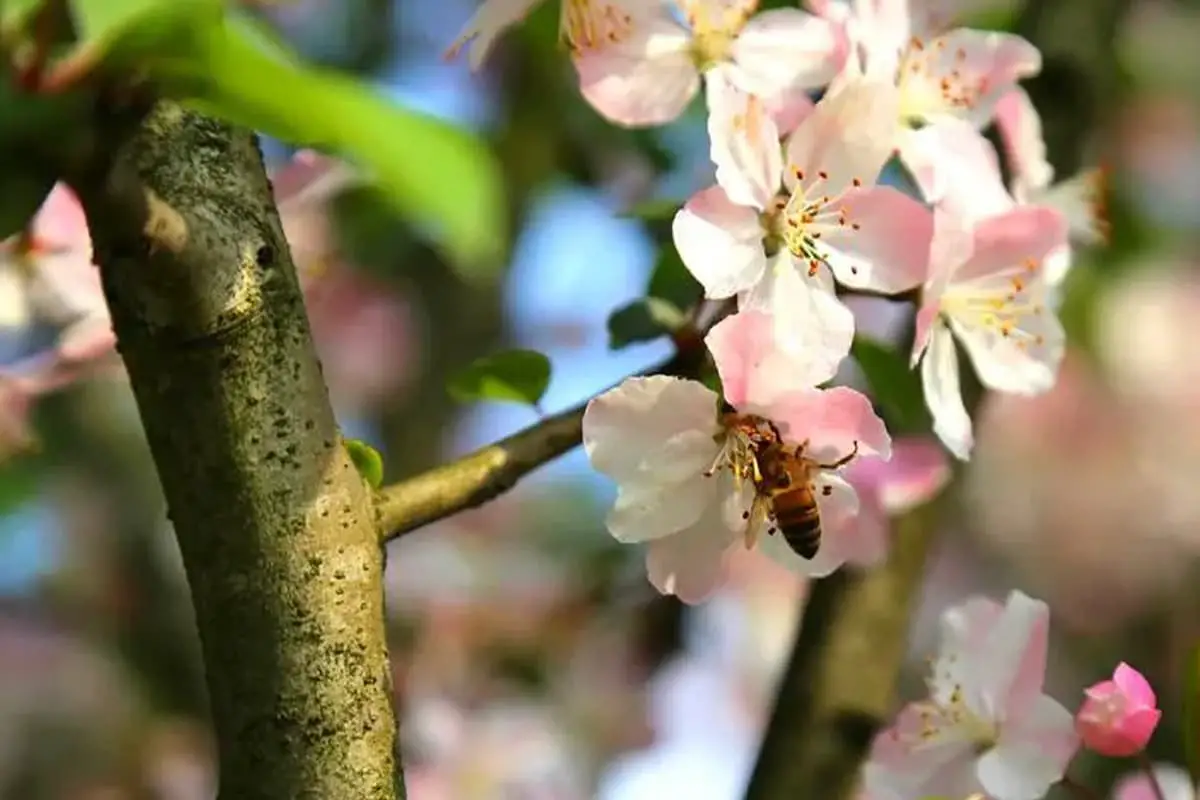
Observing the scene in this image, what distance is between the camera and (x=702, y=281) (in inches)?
25.2

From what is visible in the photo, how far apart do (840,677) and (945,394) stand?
29 centimetres

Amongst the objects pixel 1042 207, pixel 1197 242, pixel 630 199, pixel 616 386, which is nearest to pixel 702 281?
pixel 616 386

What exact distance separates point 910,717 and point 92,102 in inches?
18.8

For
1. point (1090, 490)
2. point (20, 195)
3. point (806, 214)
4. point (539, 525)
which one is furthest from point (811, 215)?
point (1090, 490)

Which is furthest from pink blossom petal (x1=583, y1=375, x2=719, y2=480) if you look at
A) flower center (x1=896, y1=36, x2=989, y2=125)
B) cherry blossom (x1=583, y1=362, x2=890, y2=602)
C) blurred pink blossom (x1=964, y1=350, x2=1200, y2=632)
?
blurred pink blossom (x1=964, y1=350, x2=1200, y2=632)

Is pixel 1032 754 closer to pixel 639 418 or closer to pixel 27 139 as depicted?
pixel 639 418

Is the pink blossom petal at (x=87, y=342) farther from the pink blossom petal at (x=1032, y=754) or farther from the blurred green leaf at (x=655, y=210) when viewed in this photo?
the pink blossom petal at (x=1032, y=754)

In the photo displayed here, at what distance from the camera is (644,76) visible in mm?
733

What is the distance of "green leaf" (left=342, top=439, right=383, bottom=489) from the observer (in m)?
0.65

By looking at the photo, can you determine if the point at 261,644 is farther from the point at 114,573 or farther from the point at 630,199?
the point at 114,573

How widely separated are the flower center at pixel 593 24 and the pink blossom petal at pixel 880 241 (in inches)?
4.8

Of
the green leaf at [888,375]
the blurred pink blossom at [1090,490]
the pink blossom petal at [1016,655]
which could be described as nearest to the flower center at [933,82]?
the green leaf at [888,375]

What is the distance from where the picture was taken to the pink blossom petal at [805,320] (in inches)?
24.9

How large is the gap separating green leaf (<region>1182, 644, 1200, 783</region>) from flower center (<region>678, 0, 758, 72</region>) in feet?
1.02
